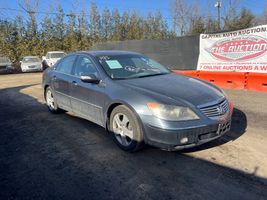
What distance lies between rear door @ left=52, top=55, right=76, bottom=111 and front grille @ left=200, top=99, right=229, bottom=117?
2876 mm

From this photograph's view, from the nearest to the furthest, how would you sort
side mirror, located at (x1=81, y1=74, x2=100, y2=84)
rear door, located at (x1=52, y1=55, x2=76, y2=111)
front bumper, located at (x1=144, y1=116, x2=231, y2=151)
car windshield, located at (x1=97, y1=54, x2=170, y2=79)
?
front bumper, located at (x1=144, y1=116, x2=231, y2=151), side mirror, located at (x1=81, y1=74, x2=100, y2=84), car windshield, located at (x1=97, y1=54, x2=170, y2=79), rear door, located at (x1=52, y1=55, x2=76, y2=111)

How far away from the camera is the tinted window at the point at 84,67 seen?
4568 millimetres

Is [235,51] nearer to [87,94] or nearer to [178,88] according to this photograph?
[178,88]

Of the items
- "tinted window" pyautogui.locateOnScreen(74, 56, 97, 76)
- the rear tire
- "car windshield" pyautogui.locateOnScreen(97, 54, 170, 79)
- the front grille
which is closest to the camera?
the front grille

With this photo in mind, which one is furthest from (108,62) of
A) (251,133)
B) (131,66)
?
(251,133)

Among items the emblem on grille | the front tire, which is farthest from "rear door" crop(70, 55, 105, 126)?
the emblem on grille

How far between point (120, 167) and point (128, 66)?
76.1 inches

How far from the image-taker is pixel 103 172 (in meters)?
3.30

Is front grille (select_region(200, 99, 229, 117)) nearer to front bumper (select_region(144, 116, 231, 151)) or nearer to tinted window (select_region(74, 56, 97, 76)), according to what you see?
front bumper (select_region(144, 116, 231, 151))

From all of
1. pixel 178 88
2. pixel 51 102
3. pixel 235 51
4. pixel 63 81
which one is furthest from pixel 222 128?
pixel 235 51

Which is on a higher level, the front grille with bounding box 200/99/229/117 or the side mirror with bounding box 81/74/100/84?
the side mirror with bounding box 81/74/100/84

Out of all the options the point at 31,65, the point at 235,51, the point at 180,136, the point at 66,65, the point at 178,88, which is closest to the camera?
the point at 180,136

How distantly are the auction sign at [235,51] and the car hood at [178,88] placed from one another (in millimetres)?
4986

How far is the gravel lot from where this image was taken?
284 cm
